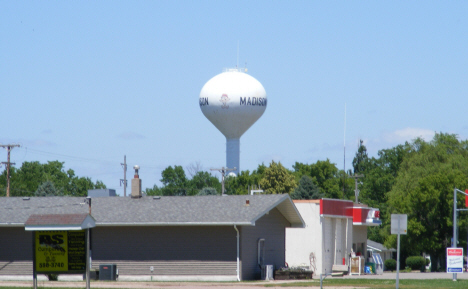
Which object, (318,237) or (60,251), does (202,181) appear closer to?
(318,237)

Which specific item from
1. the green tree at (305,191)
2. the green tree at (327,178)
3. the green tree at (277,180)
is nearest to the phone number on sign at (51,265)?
the green tree at (305,191)

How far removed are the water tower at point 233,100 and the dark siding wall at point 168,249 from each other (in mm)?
41347

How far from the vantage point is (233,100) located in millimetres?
76938

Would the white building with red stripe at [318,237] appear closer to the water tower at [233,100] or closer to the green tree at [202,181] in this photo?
the water tower at [233,100]

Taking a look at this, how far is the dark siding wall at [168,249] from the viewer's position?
35531 mm

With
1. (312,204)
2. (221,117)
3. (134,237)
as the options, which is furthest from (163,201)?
(221,117)

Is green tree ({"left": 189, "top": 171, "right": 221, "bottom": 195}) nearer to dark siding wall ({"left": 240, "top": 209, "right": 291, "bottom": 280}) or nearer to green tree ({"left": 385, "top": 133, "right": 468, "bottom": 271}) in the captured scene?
green tree ({"left": 385, "top": 133, "right": 468, "bottom": 271})

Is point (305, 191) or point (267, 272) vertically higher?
point (305, 191)

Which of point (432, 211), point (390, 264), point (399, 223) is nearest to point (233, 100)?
point (390, 264)

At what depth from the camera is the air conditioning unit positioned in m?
36.9

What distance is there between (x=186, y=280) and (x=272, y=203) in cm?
526

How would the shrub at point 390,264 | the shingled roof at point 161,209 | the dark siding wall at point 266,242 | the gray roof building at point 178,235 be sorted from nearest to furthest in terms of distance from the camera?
the gray roof building at point 178,235 → the shingled roof at point 161,209 → the dark siding wall at point 266,242 → the shrub at point 390,264

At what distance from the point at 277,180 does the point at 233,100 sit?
13887mm

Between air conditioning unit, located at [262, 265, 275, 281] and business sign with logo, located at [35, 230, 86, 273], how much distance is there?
15494mm
